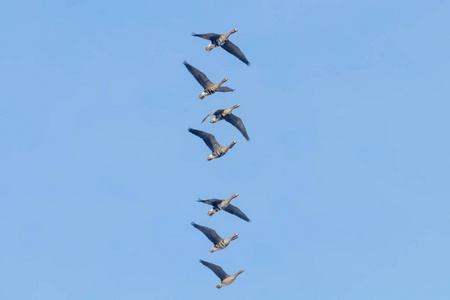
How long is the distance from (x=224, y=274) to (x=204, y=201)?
1061 cm

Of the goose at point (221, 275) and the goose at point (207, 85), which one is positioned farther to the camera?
the goose at point (207, 85)

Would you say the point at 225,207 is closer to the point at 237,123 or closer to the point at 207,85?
the point at 237,123

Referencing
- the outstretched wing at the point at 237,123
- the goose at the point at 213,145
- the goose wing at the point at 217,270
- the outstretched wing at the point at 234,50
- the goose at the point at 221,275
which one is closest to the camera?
the goose wing at the point at 217,270

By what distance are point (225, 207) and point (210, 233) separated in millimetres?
5283

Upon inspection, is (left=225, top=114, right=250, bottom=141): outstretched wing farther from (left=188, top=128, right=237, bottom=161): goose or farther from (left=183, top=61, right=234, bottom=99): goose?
(left=183, top=61, right=234, bottom=99): goose

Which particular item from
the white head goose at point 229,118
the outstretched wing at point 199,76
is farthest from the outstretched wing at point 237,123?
the outstretched wing at point 199,76

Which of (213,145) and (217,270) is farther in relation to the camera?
(213,145)

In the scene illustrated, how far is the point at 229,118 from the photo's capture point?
139 meters

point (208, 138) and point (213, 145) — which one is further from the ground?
point (208, 138)

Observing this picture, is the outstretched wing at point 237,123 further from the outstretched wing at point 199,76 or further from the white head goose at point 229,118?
the outstretched wing at point 199,76

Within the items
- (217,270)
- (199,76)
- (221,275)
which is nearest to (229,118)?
(199,76)

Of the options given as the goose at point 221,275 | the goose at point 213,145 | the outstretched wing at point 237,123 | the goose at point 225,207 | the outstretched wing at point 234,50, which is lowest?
the goose at point 221,275

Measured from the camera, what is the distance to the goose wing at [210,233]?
133 metres

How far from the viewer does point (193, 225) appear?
132625 mm
